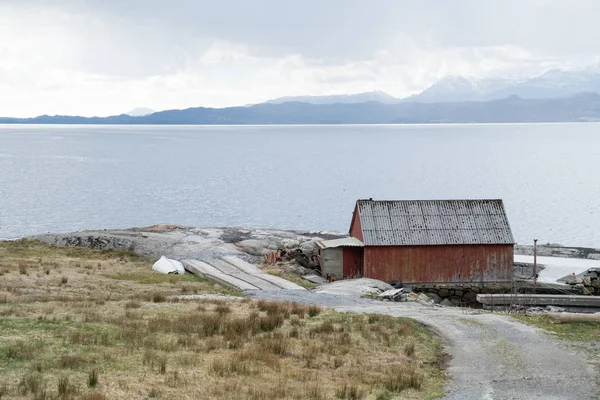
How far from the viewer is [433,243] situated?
45.0 m

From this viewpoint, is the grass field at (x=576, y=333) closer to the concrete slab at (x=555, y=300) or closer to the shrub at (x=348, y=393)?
the shrub at (x=348, y=393)

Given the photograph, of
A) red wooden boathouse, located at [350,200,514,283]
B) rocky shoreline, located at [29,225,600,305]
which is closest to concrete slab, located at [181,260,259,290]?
rocky shoreline, located at [29,225,600,305]

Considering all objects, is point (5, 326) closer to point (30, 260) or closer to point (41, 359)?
point (41, 359)

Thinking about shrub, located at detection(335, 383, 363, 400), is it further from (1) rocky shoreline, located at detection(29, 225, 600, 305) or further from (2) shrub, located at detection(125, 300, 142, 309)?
(1) rocky shoreline, located at detection(29, 225, 600, 305)

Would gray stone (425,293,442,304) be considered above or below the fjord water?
above

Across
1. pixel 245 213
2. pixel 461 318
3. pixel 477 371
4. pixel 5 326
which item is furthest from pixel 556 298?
pixel 245 213

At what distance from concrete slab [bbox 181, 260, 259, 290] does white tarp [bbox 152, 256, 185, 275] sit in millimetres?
555

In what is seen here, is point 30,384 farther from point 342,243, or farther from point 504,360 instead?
point 342,243

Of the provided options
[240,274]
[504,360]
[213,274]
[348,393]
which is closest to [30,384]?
[348,393]

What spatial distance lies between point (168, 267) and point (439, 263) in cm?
1563

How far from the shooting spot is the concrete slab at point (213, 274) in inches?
1478

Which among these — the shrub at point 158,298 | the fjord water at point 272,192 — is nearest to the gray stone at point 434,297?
the shrub at point 158,298

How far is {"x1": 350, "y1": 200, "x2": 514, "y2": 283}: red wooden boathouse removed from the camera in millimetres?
45094

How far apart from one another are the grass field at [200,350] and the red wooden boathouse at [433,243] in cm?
1541
